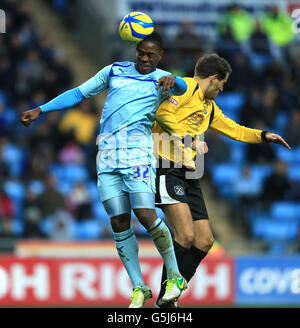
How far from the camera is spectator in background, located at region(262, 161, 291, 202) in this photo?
14.7 m

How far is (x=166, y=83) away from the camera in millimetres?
6176

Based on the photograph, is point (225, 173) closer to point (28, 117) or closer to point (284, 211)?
point (284, 211)

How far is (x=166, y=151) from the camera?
7.06m

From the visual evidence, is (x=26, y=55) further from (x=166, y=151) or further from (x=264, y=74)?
(x=166, y=151)

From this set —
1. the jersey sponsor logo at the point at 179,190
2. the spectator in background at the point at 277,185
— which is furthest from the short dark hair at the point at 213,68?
the spectator in background at the point at 277,185

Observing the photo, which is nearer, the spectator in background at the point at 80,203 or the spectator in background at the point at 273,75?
the spectator in background at the point at 80,203

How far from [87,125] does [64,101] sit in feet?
28.6

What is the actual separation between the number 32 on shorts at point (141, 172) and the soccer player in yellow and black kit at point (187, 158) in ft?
1.47

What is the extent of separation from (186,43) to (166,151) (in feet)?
29.6

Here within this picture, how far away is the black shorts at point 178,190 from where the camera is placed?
692cm

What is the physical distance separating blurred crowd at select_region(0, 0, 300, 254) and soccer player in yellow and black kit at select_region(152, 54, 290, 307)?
273 inches

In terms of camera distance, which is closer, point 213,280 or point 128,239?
point 128,239

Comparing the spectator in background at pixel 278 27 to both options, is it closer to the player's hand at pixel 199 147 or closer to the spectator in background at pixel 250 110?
the spectator in background at pixel 250 110
